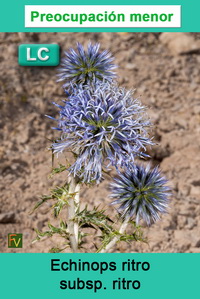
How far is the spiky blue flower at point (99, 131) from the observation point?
222 centimetres

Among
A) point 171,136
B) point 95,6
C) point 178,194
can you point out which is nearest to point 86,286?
point 95,6

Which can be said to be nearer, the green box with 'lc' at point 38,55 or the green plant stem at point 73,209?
the green plant stem at point 73,209

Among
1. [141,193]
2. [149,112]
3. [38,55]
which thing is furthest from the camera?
[149,112]

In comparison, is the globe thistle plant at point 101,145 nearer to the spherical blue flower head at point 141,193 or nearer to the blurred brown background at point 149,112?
the spherical blue flower head at point 141,193

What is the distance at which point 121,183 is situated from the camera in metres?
2.58

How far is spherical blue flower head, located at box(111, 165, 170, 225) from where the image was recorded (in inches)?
99.7

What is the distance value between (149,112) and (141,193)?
10.8 ft

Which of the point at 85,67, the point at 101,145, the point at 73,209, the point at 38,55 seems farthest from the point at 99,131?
the point at 38,55

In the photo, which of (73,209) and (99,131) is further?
(73,209)

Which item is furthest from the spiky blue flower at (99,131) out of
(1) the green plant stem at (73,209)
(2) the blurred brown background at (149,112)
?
(2) the blurred brown background at (149,112)

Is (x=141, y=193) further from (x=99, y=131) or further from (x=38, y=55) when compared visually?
(x=38, y=55)

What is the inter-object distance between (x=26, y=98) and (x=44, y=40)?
109 cm

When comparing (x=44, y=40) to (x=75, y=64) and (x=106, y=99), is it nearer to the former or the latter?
(x=75, y=64)

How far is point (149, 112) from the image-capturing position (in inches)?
226
